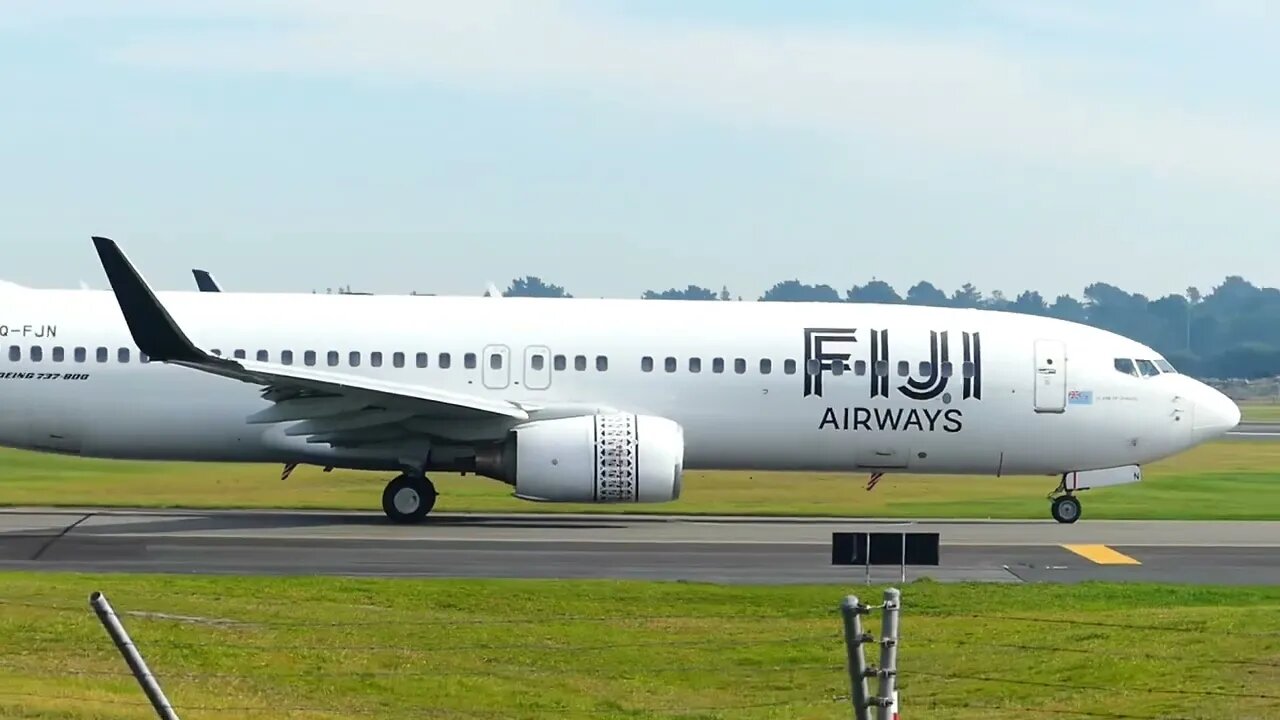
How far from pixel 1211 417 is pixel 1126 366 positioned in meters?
1.72

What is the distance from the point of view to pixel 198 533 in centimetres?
2605

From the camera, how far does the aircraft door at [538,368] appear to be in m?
28.9

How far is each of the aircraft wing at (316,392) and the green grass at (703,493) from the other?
4.00 meters

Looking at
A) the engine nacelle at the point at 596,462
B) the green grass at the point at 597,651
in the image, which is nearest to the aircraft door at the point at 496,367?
the engine nacelle at the point at 596,462

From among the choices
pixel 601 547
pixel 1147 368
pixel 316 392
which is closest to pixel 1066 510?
pixel 1147 368

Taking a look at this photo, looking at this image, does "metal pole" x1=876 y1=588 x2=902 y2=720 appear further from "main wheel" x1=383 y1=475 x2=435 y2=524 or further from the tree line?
the tree line

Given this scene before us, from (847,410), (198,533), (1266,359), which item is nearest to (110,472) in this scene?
(198,533)

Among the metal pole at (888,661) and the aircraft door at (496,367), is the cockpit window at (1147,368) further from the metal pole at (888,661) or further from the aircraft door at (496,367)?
the metal pole at (888,661)

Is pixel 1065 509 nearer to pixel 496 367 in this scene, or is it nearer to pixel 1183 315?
pixel 496 367

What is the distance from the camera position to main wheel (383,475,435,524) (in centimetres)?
2820

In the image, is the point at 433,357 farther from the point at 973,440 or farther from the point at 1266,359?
the point at 1266,359

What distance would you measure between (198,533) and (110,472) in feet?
35.0

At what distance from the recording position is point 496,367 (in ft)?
94.9

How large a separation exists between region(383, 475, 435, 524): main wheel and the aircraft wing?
73 cm
